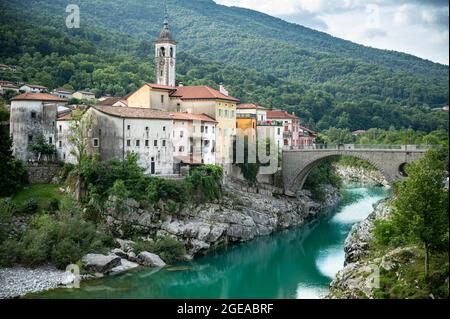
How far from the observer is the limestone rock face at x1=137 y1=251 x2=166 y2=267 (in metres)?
33.9

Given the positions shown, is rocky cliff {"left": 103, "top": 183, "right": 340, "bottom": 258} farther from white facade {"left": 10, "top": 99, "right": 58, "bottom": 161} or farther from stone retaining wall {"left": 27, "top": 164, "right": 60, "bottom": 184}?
white facade {"left": 10, "top": 99, "right": 58, "bottom": 161}

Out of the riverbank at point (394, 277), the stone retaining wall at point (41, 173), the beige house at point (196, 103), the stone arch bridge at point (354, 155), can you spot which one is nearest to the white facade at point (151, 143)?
the beige house at point (196, 103)

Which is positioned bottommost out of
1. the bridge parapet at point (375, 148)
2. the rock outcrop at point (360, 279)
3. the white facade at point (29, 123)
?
the rock outcrop at point (360, 279)

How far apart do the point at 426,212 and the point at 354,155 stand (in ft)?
87.8

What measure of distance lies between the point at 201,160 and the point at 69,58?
4360 cm

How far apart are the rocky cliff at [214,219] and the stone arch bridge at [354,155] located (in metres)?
4.03

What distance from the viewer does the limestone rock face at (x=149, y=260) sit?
33.9 metres

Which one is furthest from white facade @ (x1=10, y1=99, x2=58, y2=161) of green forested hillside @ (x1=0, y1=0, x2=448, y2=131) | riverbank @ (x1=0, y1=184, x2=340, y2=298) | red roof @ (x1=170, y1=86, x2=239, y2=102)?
green forested hillside @ (x1=0, y1=0, x2=448, y2=131)

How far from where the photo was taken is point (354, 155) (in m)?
50.3

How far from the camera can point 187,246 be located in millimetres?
37875

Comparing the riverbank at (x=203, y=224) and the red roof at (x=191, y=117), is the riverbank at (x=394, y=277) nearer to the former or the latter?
the riverbank at (x=203, y=224)

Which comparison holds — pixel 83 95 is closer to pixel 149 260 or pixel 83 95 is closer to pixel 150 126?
pixel 150 126
